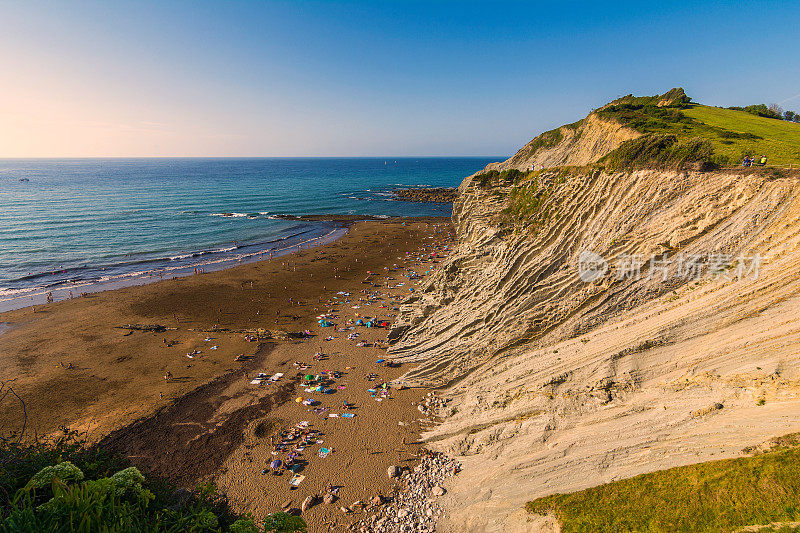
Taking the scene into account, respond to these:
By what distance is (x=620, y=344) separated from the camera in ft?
54.5

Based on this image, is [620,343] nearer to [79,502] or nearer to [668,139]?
[668,139]

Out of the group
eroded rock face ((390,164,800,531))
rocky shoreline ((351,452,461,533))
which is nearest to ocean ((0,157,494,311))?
rocky shoreline ((351,452,461,533))

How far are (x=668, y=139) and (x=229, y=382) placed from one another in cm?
3569

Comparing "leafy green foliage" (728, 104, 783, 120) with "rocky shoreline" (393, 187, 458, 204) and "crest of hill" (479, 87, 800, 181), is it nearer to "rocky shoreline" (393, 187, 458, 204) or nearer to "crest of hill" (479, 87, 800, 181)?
"crest of hill" (479, 87, 800, 181)

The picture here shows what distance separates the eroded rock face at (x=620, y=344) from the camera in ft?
43.1

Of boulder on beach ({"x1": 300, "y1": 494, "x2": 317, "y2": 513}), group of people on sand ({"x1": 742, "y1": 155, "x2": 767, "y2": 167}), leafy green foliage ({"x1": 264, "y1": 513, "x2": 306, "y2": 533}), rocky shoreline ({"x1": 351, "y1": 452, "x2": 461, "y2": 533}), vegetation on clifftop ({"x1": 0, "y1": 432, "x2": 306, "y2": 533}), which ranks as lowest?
boulder on beach ({"x1": 300, "y1": 494, "x2": 317, "y2": 513})

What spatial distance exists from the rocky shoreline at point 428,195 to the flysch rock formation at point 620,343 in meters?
97.9

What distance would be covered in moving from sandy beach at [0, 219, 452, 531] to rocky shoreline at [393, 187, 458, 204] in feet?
258

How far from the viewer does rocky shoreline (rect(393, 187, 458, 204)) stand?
395ft

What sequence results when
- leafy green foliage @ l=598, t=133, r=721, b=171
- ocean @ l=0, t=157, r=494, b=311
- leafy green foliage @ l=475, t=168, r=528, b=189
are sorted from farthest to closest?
1. ocean @ l=0, t=157, r=494, b=311
2. leafy green foliage @ l=475, t=168, r=528, b=189
3. leafy green foliage @ l=598, t=133, r=721, b=171

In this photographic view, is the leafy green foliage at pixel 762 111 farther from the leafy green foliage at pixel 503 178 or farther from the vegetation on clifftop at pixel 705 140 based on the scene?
the leafy green foliage at pixel 503 178

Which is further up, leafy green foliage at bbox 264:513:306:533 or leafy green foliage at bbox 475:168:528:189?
leafy green foliage at bbox 475:168:528:189

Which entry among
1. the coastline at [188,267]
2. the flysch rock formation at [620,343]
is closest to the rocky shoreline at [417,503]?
the flysch rock formation at [620,343]

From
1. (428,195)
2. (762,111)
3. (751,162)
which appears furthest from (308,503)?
(428,195)
